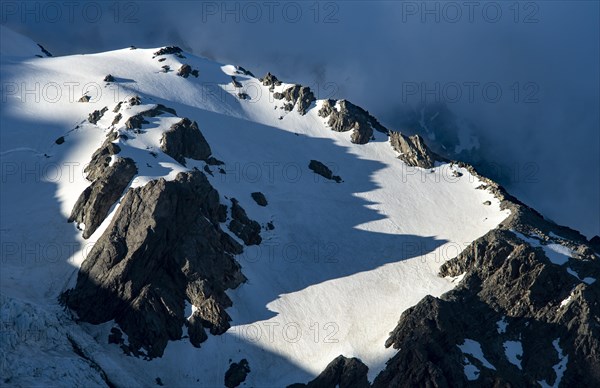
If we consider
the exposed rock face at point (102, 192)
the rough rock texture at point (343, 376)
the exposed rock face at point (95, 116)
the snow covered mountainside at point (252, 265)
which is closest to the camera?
the rough rock texture at point (343, 376)

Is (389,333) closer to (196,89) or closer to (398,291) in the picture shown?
(398,291)

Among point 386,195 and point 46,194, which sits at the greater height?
point 386,195

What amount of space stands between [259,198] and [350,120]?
3743cm

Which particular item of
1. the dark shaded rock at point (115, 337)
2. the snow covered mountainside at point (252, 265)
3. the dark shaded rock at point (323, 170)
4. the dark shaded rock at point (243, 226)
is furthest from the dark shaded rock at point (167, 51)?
the dark shaded rock at point (115, 337)

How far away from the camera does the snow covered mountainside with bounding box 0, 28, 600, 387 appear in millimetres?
102875

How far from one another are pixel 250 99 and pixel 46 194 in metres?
57.7

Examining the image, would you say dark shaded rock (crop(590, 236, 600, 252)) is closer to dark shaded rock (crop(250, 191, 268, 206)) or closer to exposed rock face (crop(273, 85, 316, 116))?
dark shaded rock (crop(250, 191, 268, 206))

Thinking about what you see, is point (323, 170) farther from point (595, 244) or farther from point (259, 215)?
point (595, 244)

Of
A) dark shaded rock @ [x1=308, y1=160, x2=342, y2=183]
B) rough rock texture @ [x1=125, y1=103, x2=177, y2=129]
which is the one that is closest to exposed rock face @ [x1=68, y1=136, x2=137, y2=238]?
rough rock texture @ [x1=125, y1=103, x2=177, y2=129]

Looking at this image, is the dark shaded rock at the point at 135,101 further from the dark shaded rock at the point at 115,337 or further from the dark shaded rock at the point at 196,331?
the dark shaded rock at the point at 115,337

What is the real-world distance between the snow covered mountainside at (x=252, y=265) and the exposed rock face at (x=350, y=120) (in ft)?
35.2

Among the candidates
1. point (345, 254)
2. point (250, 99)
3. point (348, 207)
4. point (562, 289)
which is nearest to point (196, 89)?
point (250, 99)

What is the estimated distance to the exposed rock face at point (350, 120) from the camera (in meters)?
162

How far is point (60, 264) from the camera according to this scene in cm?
11050
